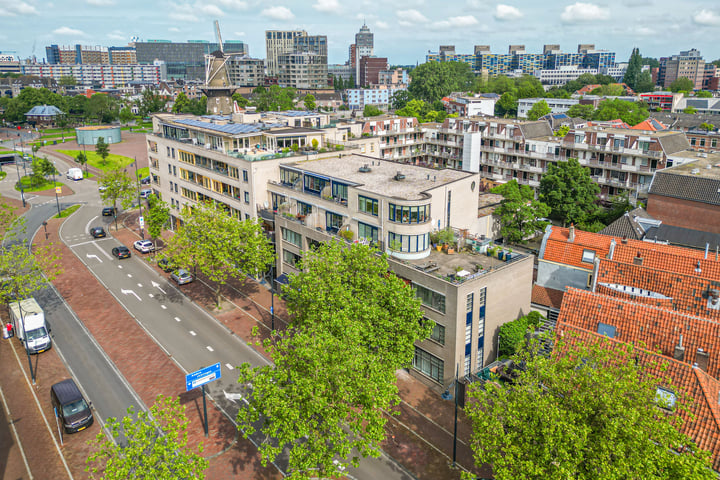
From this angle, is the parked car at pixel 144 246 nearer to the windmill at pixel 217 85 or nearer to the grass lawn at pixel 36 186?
the windmill at pixel 217 85

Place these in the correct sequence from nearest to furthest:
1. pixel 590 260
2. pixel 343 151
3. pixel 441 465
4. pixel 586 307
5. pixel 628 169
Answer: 1. pixel 441 465
2. pixel 586 307
3. pixel 590 260
4. pixel 343 151
5. pixel 628 169

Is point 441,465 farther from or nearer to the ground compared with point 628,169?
nearer to the ground

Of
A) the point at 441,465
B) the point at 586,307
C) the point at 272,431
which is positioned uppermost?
the point at 586,307

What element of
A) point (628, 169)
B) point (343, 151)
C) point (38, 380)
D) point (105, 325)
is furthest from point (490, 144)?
point (38, 380)

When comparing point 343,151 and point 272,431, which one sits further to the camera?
point 343,151

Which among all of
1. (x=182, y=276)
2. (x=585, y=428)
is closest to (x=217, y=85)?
(x=182, y=276)

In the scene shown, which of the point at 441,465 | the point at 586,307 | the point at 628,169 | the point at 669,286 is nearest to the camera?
the point at 441,465

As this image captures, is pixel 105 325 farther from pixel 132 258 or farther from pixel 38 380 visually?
pixel 132 258
